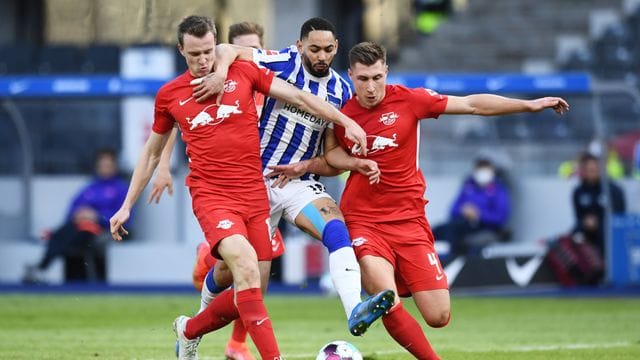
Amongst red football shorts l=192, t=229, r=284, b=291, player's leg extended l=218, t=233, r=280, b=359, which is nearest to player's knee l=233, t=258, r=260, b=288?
→ player's leg extended l=218, t=233, r=280, b=359

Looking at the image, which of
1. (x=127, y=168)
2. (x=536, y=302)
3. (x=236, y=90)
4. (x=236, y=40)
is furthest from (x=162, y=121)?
(x=127, y=168)

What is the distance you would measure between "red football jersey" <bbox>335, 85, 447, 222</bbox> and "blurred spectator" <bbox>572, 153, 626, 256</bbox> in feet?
23.1

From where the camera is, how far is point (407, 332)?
26.4 feet

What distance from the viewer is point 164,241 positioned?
16.6 meters

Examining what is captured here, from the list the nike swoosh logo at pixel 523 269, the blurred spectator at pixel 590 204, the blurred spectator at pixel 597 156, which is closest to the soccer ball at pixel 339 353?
the nike swoosh logo at pixel 523 269

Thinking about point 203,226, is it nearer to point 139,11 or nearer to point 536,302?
point 536,302

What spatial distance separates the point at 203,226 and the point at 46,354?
2.22 m

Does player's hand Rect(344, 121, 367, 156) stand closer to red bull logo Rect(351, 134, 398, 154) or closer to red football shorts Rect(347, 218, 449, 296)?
red bull logo Rect(351, 134, 398, 154)

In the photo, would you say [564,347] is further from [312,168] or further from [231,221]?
[231,221]

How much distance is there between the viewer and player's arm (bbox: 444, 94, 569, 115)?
27.1 ft

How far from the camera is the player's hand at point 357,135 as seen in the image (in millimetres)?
7925

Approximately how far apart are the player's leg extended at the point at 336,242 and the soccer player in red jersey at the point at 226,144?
340 mm

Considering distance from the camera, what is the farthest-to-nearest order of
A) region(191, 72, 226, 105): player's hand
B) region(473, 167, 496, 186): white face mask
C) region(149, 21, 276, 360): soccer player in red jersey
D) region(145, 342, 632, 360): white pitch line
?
region(473, 167, 496, 186): white face mask < region(145, 342, 632, 360): white pitch line < region(149, 21, 276, 360): soccer player in red jersey < region(191, 72, 226, 105): player's hand

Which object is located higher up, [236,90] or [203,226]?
[236,90]
